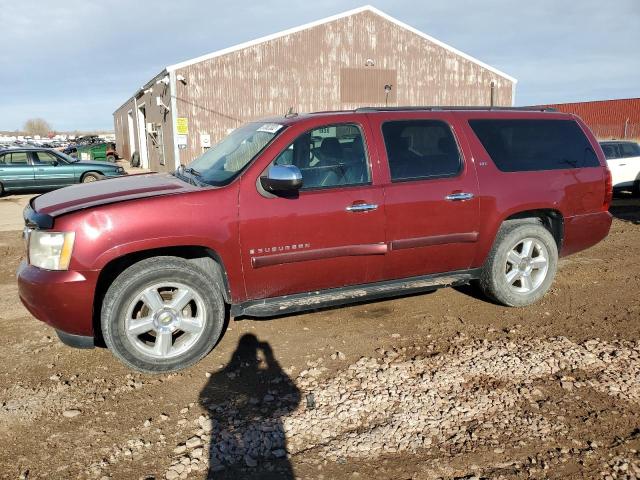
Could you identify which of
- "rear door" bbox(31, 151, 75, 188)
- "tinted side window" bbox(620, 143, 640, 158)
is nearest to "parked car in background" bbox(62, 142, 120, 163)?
"rear door" bbox(31, 151, 75, 188)

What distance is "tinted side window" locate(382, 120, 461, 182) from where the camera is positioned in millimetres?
4305

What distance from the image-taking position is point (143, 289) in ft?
11.8

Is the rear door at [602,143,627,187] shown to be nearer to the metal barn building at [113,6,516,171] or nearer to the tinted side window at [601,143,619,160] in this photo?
the tinted side window at [601,143,619,160]

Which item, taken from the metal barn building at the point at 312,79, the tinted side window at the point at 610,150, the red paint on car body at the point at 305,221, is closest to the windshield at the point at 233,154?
the red paint on car body at the point at 305,221

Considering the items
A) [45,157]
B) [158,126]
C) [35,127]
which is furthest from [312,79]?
[35,127]

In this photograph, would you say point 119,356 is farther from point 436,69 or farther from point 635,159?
point 436,69

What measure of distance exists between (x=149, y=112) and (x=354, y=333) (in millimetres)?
23648

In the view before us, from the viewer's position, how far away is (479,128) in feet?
15.5

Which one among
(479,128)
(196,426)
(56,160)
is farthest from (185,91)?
(196,426)

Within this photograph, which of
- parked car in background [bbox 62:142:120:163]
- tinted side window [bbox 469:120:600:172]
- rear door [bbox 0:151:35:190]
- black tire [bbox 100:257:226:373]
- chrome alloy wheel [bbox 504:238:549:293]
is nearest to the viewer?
black tire [bbox 100:257:226:373]

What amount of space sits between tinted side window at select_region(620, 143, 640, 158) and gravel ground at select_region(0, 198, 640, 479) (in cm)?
933

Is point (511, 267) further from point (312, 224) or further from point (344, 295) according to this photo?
point (312, 224)

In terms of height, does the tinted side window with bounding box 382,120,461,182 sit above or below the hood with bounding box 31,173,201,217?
above

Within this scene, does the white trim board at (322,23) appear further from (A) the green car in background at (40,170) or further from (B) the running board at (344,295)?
(B) the running board at (344,295)
